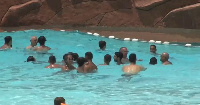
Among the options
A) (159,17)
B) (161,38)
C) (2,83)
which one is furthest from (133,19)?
(2,83)

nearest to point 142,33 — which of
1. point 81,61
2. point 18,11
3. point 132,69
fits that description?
point 18,11

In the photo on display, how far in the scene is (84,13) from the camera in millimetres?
16797

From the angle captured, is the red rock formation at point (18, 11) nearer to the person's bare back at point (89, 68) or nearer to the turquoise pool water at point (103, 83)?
the turquoise pool water at point (103, 83)

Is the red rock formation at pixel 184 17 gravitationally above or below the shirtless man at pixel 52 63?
above

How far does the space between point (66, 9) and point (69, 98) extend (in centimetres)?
976

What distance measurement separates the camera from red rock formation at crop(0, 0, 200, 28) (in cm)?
1628

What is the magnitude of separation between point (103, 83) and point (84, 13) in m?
8.42

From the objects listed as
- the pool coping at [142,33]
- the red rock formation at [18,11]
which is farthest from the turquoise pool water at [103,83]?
the red rock formation at [18,11]

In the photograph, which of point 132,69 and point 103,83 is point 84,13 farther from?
point 103,83

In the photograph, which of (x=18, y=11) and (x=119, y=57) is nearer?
(x=119, y=57)

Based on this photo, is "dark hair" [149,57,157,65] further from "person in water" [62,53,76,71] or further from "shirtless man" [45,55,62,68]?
"shirtless man" [45,55,62,68]

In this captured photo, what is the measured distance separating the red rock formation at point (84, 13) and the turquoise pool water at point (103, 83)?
3766 mm

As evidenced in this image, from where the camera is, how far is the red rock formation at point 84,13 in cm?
1628

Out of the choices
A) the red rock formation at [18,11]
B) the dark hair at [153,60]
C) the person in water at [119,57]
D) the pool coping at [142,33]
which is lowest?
the dark hair at [153,60]
